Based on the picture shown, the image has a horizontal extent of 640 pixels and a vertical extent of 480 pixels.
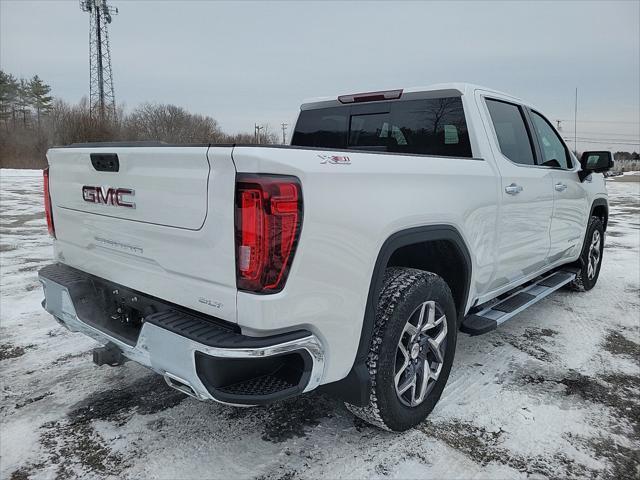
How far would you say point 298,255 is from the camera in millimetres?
1917

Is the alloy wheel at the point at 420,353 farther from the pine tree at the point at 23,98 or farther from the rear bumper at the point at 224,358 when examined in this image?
the pine tree at the point at 23,98

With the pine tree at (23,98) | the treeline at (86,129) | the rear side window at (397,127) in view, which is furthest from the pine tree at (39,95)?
the rear side window at (397,127)

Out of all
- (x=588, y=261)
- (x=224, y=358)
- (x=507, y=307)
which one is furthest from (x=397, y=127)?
(x=588, y=261)

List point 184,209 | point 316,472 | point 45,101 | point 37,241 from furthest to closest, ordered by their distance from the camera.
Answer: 1. point 45,101
2. point 37,241
3. point 316,472
4. point 184,209

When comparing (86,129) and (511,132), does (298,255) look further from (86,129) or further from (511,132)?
(86,129)

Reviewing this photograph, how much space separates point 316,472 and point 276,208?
1.35 meters

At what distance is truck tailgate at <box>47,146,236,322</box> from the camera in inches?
75.6

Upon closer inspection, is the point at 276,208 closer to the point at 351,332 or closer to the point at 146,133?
the point at 351,332

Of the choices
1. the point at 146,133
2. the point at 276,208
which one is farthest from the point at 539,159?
the point at 146,133

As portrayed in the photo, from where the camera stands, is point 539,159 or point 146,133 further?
point 146,133

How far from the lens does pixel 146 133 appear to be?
3478 centimetres

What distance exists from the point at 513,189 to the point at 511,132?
63cm

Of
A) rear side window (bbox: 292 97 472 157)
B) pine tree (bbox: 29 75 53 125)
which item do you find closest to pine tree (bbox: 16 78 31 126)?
pine tree (bbox: 29 75 53 125)

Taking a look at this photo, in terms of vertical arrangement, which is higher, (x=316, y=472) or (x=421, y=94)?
(x=421, y=94)
